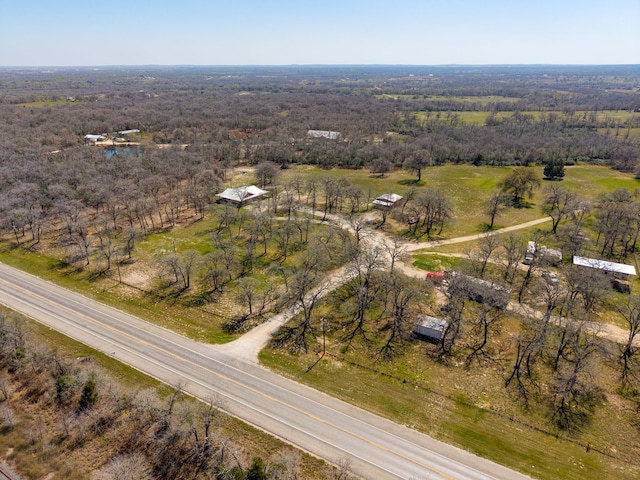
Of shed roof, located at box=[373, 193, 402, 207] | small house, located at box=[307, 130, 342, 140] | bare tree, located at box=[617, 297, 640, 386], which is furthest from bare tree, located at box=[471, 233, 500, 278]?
small house, located at box=[307, 130, 342, 140]

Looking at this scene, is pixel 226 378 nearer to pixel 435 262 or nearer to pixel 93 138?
pixel 435 262

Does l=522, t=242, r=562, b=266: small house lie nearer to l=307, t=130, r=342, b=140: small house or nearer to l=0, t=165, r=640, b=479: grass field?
l=0, t=165, r=640, b=479: grass field

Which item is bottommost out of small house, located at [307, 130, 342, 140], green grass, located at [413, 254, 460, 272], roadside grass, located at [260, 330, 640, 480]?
roadside grass, located at [260, 330, 640, 480]

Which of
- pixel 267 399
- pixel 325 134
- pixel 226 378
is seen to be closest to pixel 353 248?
pixel 226 378

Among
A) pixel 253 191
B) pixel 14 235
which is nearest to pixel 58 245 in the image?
pixel 14 235

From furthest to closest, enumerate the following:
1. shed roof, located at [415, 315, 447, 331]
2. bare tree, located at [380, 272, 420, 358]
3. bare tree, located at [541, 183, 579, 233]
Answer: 1. bare tree, located at [541, 183, 579, 233]
2. shed roof, located at [415, 315, 447, 331]
3. bare tree, located at [380, 272, 420, 358]
